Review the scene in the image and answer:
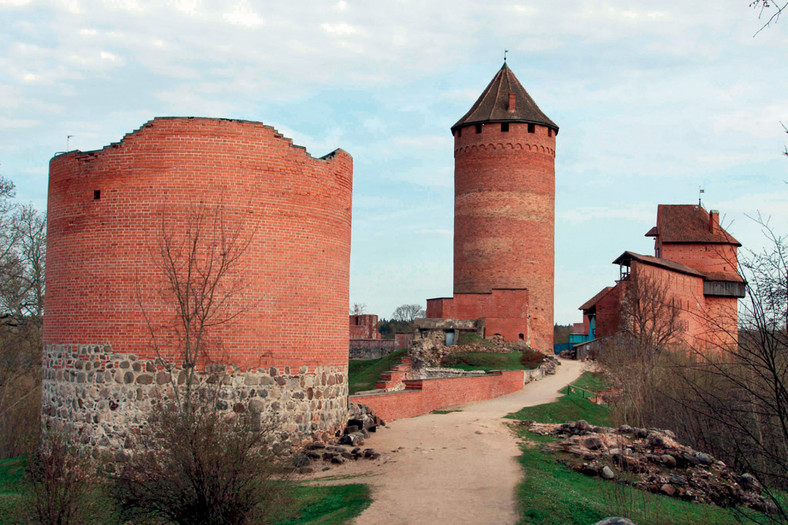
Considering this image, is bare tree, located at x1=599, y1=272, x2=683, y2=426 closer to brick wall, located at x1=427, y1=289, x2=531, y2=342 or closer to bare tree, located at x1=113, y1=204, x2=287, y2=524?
brick wall, located at x1=427, y1=289, x2=531, y2=342

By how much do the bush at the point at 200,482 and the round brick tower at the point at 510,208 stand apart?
34.1m

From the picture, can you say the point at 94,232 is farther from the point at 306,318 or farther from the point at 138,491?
the point at 138,491

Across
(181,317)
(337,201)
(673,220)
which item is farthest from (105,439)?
(673,220)

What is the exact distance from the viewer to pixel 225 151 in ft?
43.7

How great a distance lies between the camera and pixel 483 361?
32594 mm

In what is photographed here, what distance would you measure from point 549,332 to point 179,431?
36.3m

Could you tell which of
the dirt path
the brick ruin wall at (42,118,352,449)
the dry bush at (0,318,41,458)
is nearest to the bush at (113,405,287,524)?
the dirt path

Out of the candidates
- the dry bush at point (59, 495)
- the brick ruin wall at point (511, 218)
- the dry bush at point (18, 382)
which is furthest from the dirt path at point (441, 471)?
the brick ruin wall at point (511, 218)

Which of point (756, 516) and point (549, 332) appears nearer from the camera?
point (756, 516)

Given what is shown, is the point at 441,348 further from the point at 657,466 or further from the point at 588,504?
the point at 588,504

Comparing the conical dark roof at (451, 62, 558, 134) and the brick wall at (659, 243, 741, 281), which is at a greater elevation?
the conical dark roof at (451, 62, 558, 134)

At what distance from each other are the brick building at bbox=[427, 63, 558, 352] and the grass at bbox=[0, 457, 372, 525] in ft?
102

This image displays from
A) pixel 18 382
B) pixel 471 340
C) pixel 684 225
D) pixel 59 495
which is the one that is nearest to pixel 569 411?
pixel 471 340

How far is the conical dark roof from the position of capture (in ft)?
140
